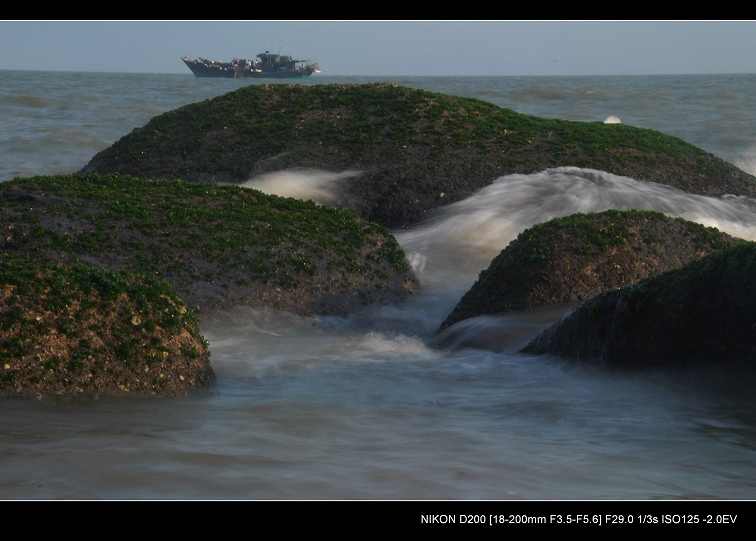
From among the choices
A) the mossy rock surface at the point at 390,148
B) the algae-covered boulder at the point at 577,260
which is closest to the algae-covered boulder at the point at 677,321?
the algae-covered boulder at the point at 577,260

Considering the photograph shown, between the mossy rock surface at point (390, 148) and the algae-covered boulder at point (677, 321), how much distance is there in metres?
5.11

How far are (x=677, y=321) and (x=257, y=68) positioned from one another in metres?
71.2

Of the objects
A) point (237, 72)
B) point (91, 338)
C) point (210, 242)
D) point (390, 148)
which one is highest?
point (237, 72)

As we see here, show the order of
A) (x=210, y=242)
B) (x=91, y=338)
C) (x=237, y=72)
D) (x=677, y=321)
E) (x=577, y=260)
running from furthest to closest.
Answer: (x=237, y=72), (x=210, y=242), (x=577, y=260), (x=677, y=321), (x=91, y=338)

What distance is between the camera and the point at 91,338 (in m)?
6.00

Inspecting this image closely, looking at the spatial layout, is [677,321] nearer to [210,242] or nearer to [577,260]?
[577,260]

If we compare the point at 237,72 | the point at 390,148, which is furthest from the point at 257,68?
the point at 390,148

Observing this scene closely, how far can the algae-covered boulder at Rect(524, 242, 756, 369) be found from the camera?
596cm

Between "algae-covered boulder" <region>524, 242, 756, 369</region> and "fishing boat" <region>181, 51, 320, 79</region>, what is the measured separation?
229 feet

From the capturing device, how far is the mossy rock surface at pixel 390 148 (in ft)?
38.8

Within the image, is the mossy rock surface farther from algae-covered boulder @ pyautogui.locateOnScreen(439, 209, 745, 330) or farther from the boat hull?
the boat hull

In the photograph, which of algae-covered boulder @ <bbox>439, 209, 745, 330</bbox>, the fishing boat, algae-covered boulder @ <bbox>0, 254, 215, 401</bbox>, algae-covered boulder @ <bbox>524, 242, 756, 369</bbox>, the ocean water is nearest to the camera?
the ocean water

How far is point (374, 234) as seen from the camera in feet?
31.5

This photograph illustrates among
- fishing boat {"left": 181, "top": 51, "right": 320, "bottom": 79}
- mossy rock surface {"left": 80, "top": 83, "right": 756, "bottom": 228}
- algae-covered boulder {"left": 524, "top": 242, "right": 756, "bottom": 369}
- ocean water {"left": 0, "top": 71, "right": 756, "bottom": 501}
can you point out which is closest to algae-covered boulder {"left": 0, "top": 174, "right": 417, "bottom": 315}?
ocean water {"left": 0, "top": 71, "right": 756, "bottom": 501}
